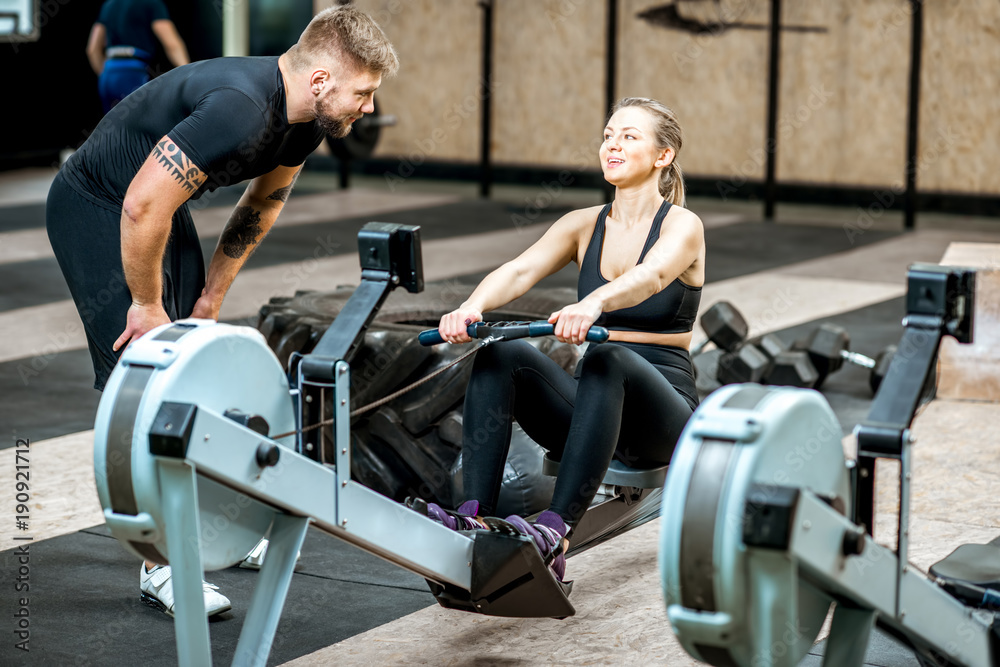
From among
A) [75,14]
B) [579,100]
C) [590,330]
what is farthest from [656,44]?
[590,330]

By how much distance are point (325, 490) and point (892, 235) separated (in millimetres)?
6061

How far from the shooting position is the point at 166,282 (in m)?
2.36

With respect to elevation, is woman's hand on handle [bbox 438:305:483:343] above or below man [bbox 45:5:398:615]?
below

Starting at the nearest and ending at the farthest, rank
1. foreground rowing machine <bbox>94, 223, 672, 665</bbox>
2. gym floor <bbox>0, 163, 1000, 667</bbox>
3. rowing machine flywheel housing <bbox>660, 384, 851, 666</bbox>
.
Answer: rowing machine flywheel housing <bbox>660, 384, 851, 666</bbox>
foreground rowing machine <bbox>94, 223, 672, 665</bbox>
gym floor <bbox>0, 163, 1000, 667</bbox>

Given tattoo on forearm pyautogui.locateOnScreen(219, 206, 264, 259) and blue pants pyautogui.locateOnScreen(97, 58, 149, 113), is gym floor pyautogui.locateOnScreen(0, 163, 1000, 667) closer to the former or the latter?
tattoo on forearm pyautogui.locateOnScreen(219, 206, 264, 259)

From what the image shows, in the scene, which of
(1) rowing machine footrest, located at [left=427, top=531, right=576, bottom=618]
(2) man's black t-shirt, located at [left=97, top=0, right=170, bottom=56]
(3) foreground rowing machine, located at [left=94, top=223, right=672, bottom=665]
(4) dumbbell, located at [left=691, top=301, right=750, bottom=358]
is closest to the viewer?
(3) foreground rowing machine, located at [left=94, top=223, right=672, bottom=665]

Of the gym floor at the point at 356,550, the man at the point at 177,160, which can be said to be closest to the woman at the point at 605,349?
the gym floor at the point at 356,550

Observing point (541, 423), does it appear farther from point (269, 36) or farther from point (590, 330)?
point (269, 36)

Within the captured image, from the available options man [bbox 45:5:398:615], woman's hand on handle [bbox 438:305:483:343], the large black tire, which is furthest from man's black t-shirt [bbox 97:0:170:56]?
woman's hand on handle [bbox 438:305:483:343]

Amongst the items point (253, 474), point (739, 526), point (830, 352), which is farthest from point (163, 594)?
point (830, 352)

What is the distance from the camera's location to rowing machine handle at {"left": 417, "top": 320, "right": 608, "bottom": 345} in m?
2.03

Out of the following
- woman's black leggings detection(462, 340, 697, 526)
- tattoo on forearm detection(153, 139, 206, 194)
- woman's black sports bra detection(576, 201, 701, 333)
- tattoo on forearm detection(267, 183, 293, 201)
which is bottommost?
woman's black leggings detection(462, 340, 697, 526)

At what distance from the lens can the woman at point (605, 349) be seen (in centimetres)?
214

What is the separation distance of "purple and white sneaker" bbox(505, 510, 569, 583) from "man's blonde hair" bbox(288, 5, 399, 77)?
838 millimetres
